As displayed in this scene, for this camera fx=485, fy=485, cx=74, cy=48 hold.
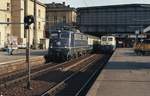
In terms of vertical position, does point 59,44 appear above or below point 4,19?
below

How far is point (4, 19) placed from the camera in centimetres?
8600

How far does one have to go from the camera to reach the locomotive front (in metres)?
46.1

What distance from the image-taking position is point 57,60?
48125 millimetres

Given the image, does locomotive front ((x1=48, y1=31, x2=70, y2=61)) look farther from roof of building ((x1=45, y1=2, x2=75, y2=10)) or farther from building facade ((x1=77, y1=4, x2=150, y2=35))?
roof of building ((x1=45, y1=2, x2=75, y2=10))

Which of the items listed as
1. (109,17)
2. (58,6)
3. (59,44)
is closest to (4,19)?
(59,44)

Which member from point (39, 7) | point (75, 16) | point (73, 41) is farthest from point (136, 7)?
point (73, 41)

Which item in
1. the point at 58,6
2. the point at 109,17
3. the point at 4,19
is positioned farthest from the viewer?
the point at 58,6

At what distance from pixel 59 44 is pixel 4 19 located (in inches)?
1623

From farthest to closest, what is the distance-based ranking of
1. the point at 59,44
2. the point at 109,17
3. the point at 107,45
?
the point at 109,17 < the point at 107,45 < the point at 59,44

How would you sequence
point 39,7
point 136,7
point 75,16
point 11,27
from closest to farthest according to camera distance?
point 11,27
point 39,7
point 136,7
point 75,16

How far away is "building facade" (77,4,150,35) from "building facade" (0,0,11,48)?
148ft

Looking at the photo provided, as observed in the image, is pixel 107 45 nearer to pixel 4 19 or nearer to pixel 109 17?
pixel 4 19

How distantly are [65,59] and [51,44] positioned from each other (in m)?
2.11

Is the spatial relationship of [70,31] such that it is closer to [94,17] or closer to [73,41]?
[73,41]
